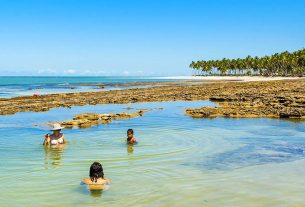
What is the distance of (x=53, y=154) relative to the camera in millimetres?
13242

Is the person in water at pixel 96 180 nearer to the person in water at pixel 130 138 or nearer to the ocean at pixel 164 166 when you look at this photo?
the ocean at pixel 164 166

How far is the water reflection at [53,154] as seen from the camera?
12.0 metres

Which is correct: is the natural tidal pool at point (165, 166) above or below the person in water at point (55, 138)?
below

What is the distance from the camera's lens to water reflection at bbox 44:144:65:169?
12.0 meters

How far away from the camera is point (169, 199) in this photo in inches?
328

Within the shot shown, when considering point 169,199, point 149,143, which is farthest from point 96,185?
point 149,143

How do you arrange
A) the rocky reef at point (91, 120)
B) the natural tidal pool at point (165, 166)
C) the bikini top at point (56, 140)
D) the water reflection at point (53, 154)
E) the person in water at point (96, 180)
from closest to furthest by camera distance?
the natural tidal pool at point (165, 166), the person in water at point (96, 180), the water reflection at point (53, 154), the bikini top at point (56, 140), the rocky reef at point (91, 120)

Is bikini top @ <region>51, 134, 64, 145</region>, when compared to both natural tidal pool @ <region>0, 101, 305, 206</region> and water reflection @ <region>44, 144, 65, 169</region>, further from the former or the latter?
natural tidal pool @ <region>0, 101, 305, 206</region>

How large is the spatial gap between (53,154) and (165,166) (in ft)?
13.9

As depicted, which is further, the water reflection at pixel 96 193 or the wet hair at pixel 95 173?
the wet hair at pixel 95 173

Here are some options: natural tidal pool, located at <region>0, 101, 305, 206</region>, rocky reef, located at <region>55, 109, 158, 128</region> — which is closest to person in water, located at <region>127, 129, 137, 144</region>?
natural tidal pool, located at <region>0, 101, 305, 206</region>

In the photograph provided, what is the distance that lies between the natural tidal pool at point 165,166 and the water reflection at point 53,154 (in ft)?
0.11

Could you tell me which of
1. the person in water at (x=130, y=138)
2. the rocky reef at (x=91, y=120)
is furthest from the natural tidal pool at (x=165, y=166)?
the rocky reef at (x=91, y=120)

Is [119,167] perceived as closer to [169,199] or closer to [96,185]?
[96,185]
